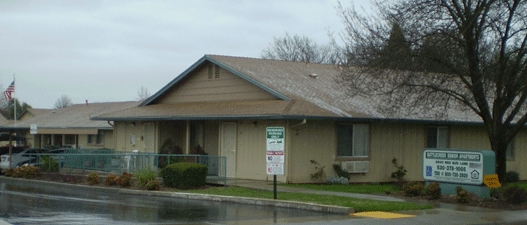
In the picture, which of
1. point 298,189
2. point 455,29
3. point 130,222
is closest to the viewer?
point 130,222

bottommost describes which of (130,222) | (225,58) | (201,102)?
(130,222)

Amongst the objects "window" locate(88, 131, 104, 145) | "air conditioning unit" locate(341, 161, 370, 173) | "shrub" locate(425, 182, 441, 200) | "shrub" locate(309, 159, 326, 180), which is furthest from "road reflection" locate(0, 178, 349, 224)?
"window" locate(88, 131, 104, 145)

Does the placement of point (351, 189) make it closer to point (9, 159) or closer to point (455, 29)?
point (455, 29)

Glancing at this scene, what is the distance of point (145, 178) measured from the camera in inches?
926

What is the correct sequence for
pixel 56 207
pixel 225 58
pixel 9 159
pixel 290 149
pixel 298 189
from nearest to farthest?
pixel 56 207, pixel 298 189, pixel 290 149, pixel 225 58, pixel 9 159

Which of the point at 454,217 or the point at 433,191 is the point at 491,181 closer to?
the point at 433,191

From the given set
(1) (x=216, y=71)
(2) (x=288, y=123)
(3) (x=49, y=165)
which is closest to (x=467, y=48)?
(2) (x=288, y=123)

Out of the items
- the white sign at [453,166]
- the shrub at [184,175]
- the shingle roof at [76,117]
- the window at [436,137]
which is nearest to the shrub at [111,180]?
the shrub at [184,175]

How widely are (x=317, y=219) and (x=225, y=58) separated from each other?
50.0ft

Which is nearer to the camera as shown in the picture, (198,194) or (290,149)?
(198,194)

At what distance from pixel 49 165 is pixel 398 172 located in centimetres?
1458

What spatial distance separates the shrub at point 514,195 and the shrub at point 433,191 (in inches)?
77.3

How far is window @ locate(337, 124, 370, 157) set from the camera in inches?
1043

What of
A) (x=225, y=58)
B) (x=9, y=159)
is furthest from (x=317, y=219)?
(x=9, y=159)
